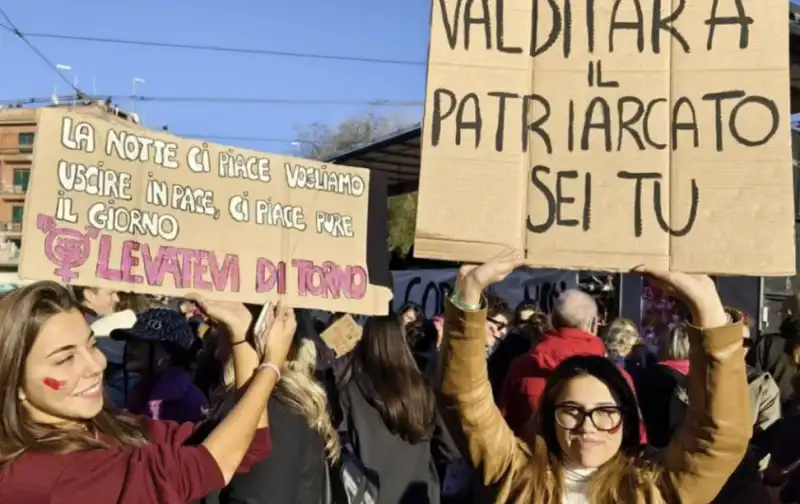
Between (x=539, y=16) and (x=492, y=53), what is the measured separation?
0.18 metres

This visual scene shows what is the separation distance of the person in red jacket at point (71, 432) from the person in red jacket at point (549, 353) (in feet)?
7.09

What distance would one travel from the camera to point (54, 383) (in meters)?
2.05

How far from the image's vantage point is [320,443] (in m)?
3.31

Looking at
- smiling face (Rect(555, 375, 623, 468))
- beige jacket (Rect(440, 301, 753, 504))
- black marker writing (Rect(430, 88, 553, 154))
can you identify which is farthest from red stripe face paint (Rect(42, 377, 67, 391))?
smiling face (Rect(555, 375, 623, 468))

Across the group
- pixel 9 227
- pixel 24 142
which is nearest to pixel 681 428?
pixel 24 142

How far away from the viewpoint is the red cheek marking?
6.69ft

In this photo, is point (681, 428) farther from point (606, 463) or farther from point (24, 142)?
point (24, 142)

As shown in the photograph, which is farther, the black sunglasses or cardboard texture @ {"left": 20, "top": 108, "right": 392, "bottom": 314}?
cardboard texture @ {"left": 20, "top": 108, "right": 392, "bottom": 314}

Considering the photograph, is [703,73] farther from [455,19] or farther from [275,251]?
[275,251]

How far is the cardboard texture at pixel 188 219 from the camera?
8.47 feet

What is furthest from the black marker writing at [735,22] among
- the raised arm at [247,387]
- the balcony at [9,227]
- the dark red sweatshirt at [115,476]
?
the balcony at [9,227]

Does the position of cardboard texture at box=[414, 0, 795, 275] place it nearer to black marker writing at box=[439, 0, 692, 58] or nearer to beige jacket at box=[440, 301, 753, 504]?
black marker writing at box=[439, 0, 692, 58]

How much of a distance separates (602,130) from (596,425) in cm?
84

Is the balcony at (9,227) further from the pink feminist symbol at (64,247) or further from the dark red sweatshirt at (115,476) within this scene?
the dark red sweatshirt at (115,476)
